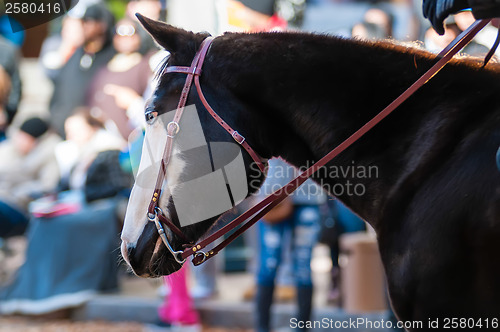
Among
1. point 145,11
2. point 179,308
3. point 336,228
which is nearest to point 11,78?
point 145,11

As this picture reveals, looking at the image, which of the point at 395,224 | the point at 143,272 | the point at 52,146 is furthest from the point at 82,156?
the point at 395,224

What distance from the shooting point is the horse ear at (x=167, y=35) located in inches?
97.5

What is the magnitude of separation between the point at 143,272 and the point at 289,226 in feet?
7.81

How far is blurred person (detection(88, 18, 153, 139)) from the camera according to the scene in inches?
260

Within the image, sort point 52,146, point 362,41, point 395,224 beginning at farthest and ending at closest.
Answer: point 52,146 < point 362,41 < point 395,224

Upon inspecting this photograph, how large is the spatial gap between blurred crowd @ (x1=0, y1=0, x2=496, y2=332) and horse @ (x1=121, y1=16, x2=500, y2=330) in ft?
7.21

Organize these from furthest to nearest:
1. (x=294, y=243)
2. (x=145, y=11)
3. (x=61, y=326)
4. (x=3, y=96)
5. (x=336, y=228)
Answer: (x=3, y=96), (x=145, y=11), (x=61, y=326), (x=336, y=228), (x=294, y=243)

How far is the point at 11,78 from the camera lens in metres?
8.20

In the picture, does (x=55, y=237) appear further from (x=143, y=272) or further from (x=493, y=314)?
(x=493, y=314)

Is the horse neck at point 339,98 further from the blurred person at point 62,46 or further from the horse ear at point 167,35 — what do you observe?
the blurred person at point 62,46

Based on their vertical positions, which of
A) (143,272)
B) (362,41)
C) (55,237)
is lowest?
(55,237)

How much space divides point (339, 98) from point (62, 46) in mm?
6278

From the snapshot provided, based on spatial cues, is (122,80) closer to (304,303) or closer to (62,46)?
(62,46)

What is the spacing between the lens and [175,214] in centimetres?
248
